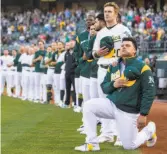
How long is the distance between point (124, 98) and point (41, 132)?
284 centimetres

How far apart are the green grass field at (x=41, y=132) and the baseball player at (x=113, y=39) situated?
31cm

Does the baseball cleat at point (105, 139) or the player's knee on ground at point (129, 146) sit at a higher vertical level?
the player's knee on ground at point (129, 146)

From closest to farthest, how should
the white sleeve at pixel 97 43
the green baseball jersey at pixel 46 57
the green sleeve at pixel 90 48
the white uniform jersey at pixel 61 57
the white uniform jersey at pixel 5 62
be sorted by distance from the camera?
1. the white sleeve at pixel 97 43
2. the green sleeve at pixel 90 48
3. the white uniform jersey at pixel 61 57
4. the green baseball jersey at pixel 46 57
5. the white uniform jersey at pixel 5 62

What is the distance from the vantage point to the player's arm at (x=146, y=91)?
7527 millimetres

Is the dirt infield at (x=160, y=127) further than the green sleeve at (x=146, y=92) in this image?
Yes

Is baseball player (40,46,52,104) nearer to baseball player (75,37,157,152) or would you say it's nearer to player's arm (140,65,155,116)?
baseball player (75,37,157,152)

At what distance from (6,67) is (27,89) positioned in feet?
8.95

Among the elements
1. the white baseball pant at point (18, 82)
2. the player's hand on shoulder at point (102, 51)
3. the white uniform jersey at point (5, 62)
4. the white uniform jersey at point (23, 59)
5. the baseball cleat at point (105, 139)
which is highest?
the player's hand on shoulder at point (102, 51)

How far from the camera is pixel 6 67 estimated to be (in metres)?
22.3

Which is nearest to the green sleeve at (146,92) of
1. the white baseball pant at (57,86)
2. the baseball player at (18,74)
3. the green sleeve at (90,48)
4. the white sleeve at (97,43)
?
the white sleeve at (97,43)

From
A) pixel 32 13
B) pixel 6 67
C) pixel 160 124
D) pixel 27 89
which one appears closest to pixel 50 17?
pixel 32 13

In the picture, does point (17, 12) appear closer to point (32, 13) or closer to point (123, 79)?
point (32, 13)

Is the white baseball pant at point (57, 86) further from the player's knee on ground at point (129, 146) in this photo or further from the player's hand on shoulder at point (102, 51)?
the player's knee on ground at point (129, 146)

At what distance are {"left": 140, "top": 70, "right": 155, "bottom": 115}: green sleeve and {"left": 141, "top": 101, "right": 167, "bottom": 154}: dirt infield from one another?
2.61 ft
